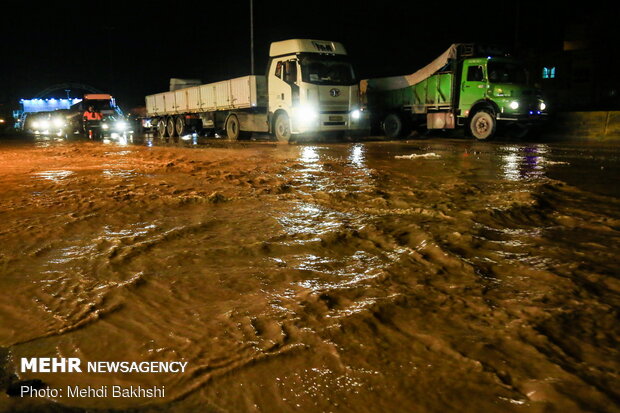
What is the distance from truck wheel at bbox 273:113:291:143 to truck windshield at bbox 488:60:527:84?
7226 mm

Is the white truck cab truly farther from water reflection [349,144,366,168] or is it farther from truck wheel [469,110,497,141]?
truck wheel [469,110,497,141]

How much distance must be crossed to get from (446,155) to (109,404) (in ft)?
36.5

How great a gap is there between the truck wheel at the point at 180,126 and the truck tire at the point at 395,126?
1095 centimetres

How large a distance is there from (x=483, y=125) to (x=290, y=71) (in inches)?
279

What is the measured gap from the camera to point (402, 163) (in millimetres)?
10516

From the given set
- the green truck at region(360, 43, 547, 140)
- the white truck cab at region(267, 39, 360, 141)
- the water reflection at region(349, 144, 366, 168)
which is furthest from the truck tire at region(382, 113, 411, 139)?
the water reflection at region(349, 144, 366, 168)

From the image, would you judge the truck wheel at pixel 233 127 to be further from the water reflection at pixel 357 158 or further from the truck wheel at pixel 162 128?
the water reflection at pixel 357 158

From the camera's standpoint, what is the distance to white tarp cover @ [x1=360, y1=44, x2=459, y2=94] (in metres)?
17.2

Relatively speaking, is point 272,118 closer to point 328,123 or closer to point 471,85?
point 328,123

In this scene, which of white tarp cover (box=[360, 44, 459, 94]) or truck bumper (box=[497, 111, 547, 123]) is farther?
white tarp cover (box=[360, 44, 459, 94])

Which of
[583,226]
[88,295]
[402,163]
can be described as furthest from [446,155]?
[88,295]

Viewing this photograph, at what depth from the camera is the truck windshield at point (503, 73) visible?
53.2 ft

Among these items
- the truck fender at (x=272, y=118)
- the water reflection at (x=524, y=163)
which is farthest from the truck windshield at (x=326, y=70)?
the water reflection at (x=524, y=163)

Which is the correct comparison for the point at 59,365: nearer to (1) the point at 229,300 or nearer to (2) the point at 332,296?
(1) the point at 229,300
